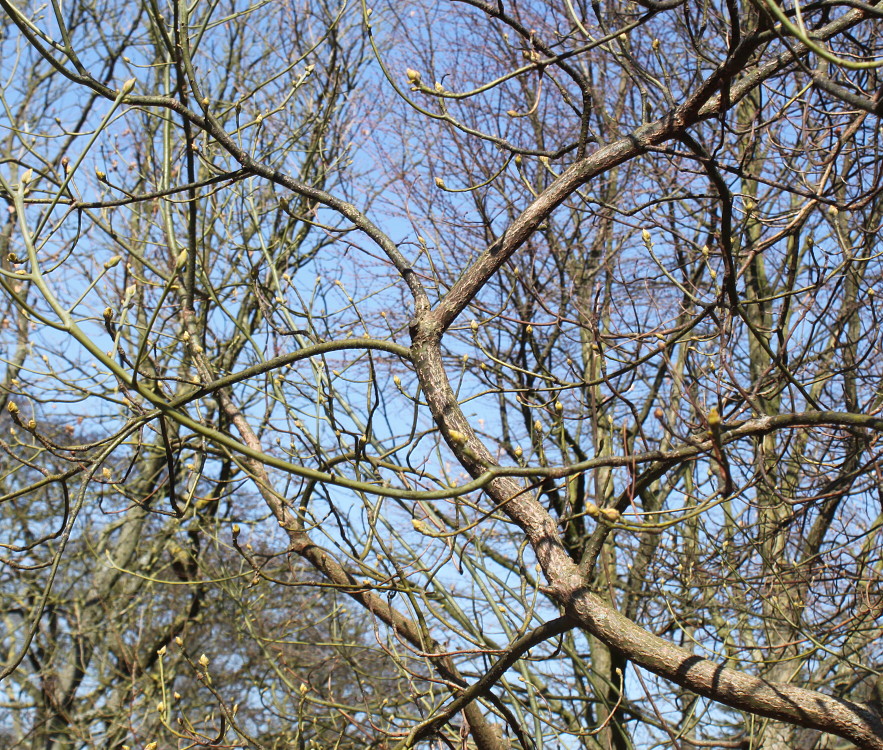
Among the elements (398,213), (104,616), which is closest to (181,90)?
(398,213)

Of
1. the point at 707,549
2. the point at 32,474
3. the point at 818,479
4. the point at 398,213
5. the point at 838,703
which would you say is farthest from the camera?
the point at 32,474

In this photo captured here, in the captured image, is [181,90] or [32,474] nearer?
[181,90]

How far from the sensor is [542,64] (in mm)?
2111

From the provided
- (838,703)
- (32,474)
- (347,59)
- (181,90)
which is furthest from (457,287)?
(32,474)

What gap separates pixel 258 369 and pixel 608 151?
1.19 meters

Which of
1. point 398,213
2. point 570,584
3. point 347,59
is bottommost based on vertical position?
point 570,584

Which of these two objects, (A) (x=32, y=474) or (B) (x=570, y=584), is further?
(A) (x=32, y=474)

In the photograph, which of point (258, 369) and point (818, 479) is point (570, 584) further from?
point (818, 479)

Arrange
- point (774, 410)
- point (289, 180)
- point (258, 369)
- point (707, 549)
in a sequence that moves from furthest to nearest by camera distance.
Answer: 1. point (774, 410)
2. point (707, 549)
3. point (289, 180)
4. point (258, 369)

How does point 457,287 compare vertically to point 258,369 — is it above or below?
above

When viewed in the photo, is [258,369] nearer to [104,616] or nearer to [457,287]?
[457,287]

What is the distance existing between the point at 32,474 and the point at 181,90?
27.1ft

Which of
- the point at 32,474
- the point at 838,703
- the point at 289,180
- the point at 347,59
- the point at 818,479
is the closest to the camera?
the point at 838,703

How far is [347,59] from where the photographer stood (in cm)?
791
